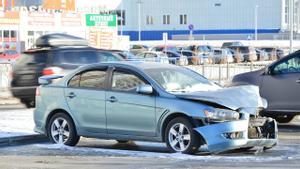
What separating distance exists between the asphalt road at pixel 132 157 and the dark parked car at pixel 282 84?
1735 millimetres

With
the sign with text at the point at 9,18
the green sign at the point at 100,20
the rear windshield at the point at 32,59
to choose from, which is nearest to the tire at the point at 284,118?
the rear windshield at the point at 32,59

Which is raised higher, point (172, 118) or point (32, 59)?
point (32, 59)

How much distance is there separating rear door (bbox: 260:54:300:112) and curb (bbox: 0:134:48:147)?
4.74 metres

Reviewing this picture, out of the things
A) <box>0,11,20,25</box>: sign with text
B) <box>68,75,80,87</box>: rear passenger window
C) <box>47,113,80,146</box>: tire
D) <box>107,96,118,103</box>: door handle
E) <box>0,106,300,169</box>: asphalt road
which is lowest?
<box>0,106,300,169</box>: asphalt road

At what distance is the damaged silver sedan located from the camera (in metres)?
10.2

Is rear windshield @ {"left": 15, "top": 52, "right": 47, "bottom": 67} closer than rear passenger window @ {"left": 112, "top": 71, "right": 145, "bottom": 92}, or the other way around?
rear passenger window @ {"left": 112, "top": 71, "right": 145, "bottom": 92}

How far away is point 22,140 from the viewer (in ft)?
41.1

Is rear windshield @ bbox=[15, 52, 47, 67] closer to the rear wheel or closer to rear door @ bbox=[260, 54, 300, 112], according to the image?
the rear wheel

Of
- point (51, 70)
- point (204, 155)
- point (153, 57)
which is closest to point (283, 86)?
point (204, 155)

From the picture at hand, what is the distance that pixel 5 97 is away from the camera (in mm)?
23781

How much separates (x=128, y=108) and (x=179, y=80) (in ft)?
3.18

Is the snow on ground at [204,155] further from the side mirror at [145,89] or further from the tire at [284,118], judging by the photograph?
the tire at [284,118]

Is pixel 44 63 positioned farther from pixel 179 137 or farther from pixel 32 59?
pixel 179 137

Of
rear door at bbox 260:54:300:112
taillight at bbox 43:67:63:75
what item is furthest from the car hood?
taillight at bbox 43:67:63:75
